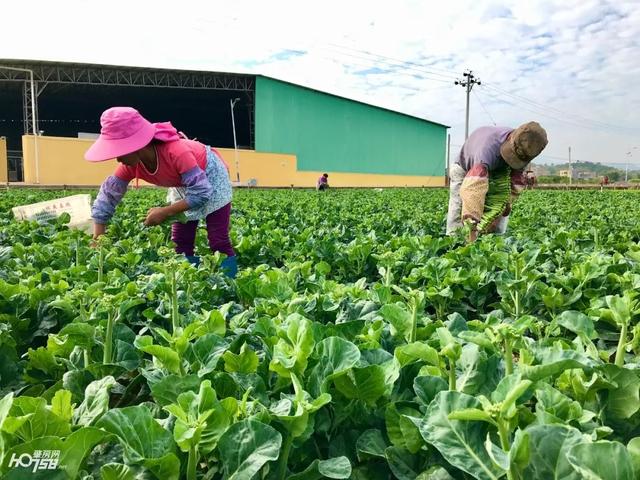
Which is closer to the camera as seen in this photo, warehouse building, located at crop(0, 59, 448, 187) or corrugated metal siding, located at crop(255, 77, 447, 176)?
warehouse building, located at crop(0, 59, 448, 187)

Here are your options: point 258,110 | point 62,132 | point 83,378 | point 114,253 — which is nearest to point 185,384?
point 83,378

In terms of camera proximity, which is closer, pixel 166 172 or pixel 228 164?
pixel 166 172

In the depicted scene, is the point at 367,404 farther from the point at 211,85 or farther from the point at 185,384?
the point at 211,85

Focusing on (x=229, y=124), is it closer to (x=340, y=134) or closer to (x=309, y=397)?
(x=340, y=134)

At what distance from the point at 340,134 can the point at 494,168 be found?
35.8 meters

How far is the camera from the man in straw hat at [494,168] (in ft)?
14.0

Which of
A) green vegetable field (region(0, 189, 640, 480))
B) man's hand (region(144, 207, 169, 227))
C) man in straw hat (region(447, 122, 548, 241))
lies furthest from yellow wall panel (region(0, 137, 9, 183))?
green vegetable field (region(0, 189, 640, 480))

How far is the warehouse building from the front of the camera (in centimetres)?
3206

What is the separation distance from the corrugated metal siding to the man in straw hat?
31.5 meters

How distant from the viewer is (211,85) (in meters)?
35.8

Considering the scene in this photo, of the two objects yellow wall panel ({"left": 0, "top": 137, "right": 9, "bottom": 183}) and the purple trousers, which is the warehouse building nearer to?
yellow wall panel ({"left": 0, "top": 137, "right": 9, "bottom": 183})

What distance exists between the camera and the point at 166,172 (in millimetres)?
3764

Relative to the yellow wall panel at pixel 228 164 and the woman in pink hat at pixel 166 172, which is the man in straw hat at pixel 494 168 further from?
the yellow wall panel at pixel 228 164

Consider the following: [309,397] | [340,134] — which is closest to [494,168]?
[309,397]
